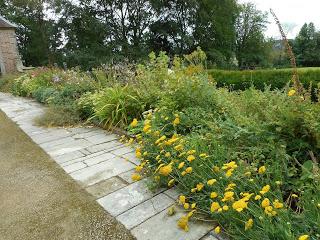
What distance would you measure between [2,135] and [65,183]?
249 cm

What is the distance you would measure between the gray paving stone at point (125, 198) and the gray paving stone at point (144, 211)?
2.1 inches

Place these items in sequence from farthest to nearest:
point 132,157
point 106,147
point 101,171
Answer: point 106,147 < point 132,157 < point 101,171

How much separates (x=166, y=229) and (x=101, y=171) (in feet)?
3.91

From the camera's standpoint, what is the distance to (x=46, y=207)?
7.33 ft

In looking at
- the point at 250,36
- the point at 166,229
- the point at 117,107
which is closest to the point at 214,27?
the point at 250,36

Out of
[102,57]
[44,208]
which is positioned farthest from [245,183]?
[102,57]

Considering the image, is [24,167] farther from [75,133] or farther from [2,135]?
[2,135]

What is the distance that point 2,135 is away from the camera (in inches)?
176

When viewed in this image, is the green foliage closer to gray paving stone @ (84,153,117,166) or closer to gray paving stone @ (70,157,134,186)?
gray paving stone @ (84,153,117,166)

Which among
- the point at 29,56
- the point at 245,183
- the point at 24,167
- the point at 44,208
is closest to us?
the point at 245,183

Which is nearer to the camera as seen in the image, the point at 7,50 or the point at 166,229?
the point at 166,229

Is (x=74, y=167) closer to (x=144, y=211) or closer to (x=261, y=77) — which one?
(x=144, y=211)

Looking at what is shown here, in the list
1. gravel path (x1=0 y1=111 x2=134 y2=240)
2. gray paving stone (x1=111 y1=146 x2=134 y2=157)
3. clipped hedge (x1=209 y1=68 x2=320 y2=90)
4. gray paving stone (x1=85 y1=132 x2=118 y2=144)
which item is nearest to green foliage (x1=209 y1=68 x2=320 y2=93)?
clipped hedge (x1=209 y1=68 x2=320 y2=90)

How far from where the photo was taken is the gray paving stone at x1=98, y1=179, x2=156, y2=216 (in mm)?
2131
